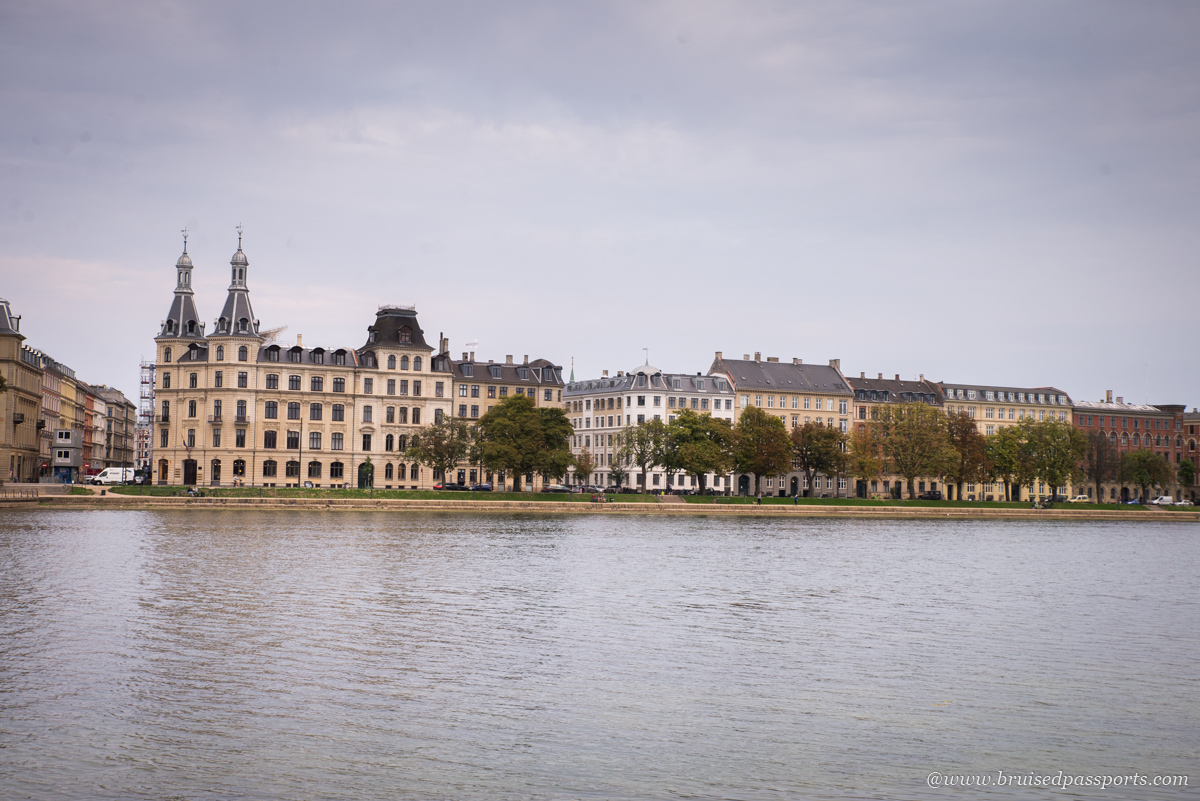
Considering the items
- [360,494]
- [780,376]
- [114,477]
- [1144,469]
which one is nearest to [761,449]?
[780,376]

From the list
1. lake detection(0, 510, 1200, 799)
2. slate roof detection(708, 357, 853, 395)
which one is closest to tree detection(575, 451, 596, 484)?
slate roof detection(708, 357, 853, 395)

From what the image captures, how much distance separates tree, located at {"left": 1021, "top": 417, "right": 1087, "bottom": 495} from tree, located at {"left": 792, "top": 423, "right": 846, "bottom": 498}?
30305mm

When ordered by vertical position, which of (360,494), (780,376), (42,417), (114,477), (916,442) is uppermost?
(780,376)

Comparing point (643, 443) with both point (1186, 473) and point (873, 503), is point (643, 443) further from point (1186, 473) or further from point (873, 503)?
point (1186, 473)

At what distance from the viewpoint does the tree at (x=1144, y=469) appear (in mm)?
165500

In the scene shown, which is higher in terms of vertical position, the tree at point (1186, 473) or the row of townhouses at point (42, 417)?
the row of townhouses at point (42, 417)

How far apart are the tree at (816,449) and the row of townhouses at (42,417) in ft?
282

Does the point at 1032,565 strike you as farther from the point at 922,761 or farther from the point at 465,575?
the point at 922,761

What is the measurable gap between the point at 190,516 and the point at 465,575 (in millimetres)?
47530

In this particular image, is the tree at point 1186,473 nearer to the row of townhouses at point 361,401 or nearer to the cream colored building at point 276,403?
the row of townhouses at point 361,401

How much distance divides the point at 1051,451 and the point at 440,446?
82.7m

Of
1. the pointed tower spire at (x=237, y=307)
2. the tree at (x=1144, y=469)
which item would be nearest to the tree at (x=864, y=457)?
the tree at (x=1144, y=469)

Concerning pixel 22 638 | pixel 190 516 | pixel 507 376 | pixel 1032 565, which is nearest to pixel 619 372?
pixel 507 376

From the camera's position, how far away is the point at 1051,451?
147250mm
